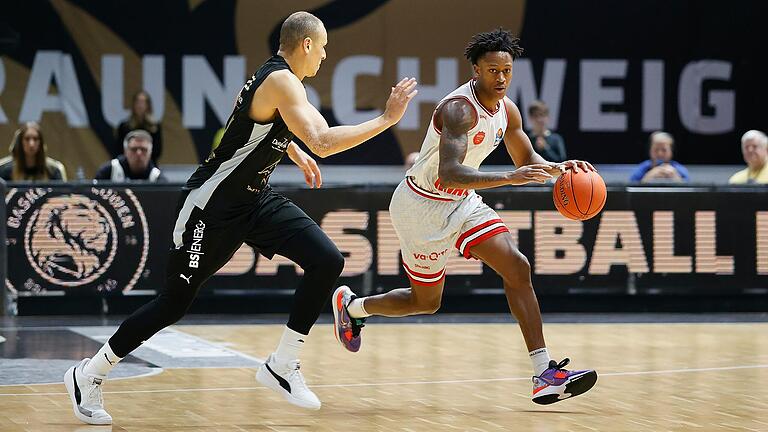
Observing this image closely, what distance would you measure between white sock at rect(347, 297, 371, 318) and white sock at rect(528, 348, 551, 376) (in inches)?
56.7

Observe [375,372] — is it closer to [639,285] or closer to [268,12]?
[639,285]

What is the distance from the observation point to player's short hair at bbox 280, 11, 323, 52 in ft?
22.8

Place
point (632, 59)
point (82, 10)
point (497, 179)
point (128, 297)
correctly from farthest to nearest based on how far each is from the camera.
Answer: point (632, 59), point (82, 10), point (128, 297), point (497, 179)

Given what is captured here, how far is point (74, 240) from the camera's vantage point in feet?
39.3

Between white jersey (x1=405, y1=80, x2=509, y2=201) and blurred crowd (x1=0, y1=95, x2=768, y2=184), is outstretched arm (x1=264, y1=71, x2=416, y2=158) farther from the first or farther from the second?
blurred crowd (x1=0, y1=95, x2=768, y2=184)

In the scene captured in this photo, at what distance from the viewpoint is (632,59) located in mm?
16938

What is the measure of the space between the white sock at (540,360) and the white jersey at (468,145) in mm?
992

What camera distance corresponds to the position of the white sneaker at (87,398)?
6.78 meters

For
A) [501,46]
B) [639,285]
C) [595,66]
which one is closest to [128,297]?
[639,285]

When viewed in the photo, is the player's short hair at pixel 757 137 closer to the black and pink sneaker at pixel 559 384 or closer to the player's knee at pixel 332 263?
the black and pink sneaker at pixel 559 384

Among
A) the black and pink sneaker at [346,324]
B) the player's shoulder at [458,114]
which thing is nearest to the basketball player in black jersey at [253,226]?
the player's shoulder at [458,114]

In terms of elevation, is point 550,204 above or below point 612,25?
below

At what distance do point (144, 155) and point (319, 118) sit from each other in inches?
254

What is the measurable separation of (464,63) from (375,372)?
8228 millimetres
